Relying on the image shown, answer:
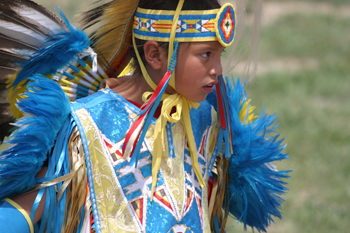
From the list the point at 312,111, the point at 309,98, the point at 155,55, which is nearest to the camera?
the point at 155,55

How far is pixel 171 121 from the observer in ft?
5.62

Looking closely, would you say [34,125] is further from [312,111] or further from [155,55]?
[312,111]

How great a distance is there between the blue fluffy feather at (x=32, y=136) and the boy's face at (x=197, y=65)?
17.6 inches

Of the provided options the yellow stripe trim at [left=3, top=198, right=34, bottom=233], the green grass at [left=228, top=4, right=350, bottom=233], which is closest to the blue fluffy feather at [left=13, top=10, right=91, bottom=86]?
the yellow stripe trim at [left=3, top=198, right=34, bottom=233]

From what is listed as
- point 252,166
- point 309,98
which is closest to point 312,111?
point 309,98

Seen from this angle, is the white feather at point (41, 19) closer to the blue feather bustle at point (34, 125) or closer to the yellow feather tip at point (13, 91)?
the blue feather bustle at point (34, 125)

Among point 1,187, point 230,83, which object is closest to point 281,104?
point 230,83

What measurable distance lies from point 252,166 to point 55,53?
0.97 meters

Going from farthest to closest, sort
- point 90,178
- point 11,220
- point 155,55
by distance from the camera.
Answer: point 155,55 < point 90,178 < point 11,220

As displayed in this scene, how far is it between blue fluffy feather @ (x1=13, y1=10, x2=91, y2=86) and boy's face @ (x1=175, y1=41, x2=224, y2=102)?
40 cm

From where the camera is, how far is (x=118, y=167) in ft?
5.45

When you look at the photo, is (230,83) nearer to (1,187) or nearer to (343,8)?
(1,187)

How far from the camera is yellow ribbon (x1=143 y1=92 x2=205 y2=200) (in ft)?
5.57

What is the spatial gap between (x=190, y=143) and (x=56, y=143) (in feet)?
1.75
